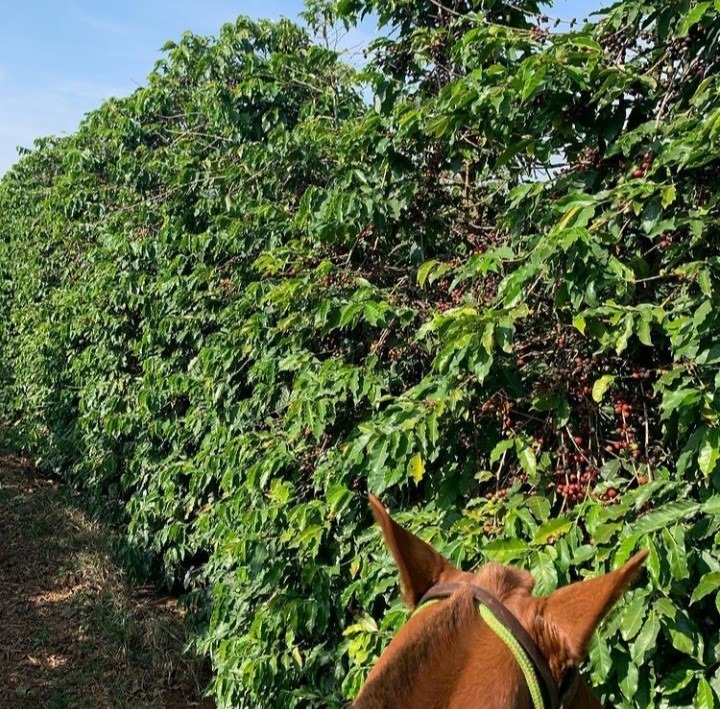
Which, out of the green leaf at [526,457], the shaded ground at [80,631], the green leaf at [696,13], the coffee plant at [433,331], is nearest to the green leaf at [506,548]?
the coffee plant at [433,331]

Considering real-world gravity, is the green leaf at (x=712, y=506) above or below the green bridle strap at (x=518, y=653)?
above

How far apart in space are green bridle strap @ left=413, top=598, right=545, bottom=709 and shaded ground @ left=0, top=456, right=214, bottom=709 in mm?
4546

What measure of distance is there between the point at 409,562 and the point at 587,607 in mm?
461

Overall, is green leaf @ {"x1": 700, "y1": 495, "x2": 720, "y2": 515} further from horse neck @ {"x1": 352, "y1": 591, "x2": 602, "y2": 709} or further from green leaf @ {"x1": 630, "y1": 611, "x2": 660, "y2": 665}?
horse neck @ {"x1": 352, "y1": 591, "x2": 602, "y2": 709}

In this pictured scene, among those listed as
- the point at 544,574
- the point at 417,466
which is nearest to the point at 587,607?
the point at 544,574

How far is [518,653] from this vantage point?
115cm

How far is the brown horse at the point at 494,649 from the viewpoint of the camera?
A: 3.59 feet

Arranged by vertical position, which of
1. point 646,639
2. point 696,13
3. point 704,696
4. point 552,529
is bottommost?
point 704,696

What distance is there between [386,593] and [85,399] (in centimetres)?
577

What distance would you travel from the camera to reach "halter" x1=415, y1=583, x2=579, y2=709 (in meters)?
1.13

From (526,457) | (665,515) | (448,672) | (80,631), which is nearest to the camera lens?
(448,672)

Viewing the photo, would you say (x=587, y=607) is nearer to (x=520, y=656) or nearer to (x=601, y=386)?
(x=520, y=656)

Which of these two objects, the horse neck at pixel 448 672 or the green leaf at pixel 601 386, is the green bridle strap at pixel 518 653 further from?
the green leaf at pixel 601 386

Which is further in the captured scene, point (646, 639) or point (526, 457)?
point (526, 457)
